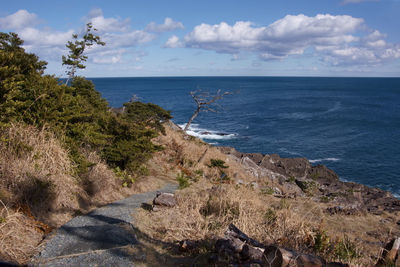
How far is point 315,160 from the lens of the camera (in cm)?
3047

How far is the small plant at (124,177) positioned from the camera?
29.5 ft

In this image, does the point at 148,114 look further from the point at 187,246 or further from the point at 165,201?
the point at 187,246

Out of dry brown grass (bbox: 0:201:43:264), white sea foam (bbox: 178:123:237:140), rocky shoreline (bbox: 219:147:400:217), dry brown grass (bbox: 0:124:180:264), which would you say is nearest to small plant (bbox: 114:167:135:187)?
dry brown grass (bbox: 0:124:180:264)

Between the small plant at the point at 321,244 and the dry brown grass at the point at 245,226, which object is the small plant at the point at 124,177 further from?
the small plant at the point at 321,244

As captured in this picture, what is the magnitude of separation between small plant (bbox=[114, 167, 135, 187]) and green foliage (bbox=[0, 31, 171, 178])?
362 mm

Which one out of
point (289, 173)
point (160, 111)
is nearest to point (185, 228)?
point (160, 111)

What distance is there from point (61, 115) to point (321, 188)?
61.2 ft

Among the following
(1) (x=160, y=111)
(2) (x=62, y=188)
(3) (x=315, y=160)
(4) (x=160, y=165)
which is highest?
(1) (x=160, y=111)

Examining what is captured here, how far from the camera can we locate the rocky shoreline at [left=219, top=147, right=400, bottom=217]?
15.4 meters

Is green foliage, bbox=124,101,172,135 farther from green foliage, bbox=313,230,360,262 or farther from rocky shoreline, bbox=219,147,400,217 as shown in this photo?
green foliage, bbox=313,230,360,262

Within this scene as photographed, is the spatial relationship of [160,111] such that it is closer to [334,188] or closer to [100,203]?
[100,203]

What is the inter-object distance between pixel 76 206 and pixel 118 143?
3.55 metres

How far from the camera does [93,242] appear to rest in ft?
15.5

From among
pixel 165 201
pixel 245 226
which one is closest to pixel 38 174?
pixel 165 201
